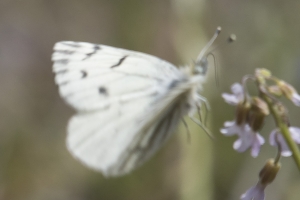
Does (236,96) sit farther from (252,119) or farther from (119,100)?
(119,100)

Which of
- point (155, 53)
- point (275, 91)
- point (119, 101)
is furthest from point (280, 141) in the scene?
point (155, 53)

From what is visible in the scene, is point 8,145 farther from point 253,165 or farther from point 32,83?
point 253,165

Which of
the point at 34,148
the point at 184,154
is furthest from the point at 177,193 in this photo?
the point at 34,148

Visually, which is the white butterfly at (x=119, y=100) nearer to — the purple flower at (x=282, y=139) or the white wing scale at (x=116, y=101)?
the white wing scale at (x=116, y=101)

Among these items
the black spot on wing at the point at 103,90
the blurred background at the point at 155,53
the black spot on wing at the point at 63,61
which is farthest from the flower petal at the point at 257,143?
the blurred background at the point at 155,53

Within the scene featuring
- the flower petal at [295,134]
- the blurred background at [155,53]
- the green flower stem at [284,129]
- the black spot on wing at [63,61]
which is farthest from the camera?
the blurred background at [155,53]

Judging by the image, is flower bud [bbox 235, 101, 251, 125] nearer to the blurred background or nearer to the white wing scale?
the white wing scale
